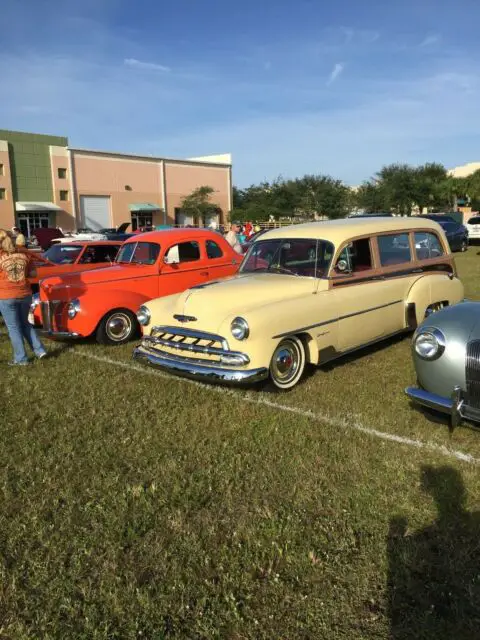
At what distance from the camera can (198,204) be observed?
54.5 meters

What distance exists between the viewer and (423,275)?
683 cm

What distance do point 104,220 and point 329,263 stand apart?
1871 inches

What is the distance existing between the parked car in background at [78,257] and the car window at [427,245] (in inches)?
215

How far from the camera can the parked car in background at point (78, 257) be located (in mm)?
9648

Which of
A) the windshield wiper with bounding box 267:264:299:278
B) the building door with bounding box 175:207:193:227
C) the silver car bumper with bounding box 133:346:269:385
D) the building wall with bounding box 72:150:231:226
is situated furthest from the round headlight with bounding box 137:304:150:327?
the building door with bounding box 175:207:193:227

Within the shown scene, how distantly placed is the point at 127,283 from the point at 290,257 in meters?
2.83

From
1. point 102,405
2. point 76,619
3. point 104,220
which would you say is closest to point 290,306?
point 102,405

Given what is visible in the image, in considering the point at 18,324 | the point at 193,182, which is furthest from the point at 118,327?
the point at 193,182

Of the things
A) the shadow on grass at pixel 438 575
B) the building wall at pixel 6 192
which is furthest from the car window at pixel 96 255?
the building wall at pixel 6 192

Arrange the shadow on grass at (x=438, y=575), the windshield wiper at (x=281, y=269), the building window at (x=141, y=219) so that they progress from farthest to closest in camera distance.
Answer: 1. the building window at (x=141, y=219)
2. the windshield wiper at (x=281, y=269)
3. the shadow on grass at (x=438, y=575)

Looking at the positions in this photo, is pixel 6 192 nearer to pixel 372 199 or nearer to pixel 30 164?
pixel 30 164

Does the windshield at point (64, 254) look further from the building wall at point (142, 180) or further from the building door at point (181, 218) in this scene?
the building door at point (181, 218)

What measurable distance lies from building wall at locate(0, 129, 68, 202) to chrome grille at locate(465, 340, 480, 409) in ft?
153

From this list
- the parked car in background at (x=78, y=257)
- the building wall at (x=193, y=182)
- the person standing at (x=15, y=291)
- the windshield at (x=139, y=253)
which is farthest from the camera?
the building wall at (x=193, y=182)
